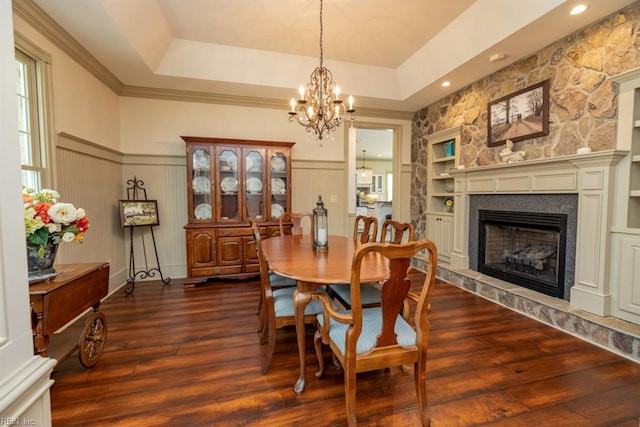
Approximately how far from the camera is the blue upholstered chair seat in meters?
1.50

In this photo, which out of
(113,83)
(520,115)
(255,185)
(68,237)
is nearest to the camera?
(68,237)

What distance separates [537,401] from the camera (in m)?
1.74

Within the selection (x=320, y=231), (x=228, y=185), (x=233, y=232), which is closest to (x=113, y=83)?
(x=228, y=185)

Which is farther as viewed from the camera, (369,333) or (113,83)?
(113,83)

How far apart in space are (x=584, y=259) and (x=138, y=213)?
4.97 metres

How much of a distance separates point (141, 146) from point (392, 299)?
13.9ft

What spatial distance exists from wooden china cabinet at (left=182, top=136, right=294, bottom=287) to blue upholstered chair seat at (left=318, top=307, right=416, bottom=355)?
102 inches

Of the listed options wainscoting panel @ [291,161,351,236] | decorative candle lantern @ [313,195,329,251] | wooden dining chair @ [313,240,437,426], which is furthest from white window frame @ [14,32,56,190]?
wainscoting panel @ [291,161,351,236]

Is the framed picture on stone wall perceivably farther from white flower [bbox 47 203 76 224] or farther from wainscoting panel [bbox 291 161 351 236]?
white flower [bbox 47 203 76 224]

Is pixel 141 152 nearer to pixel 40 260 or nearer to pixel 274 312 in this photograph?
pixel 40 260

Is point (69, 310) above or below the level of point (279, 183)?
below

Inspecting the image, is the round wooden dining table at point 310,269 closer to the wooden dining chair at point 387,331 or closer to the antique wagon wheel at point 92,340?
the wooden dining chair at point 387,331

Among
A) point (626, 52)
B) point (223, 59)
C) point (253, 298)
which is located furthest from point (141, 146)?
point (626, 52)

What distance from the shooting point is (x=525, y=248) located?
3.54 meters
